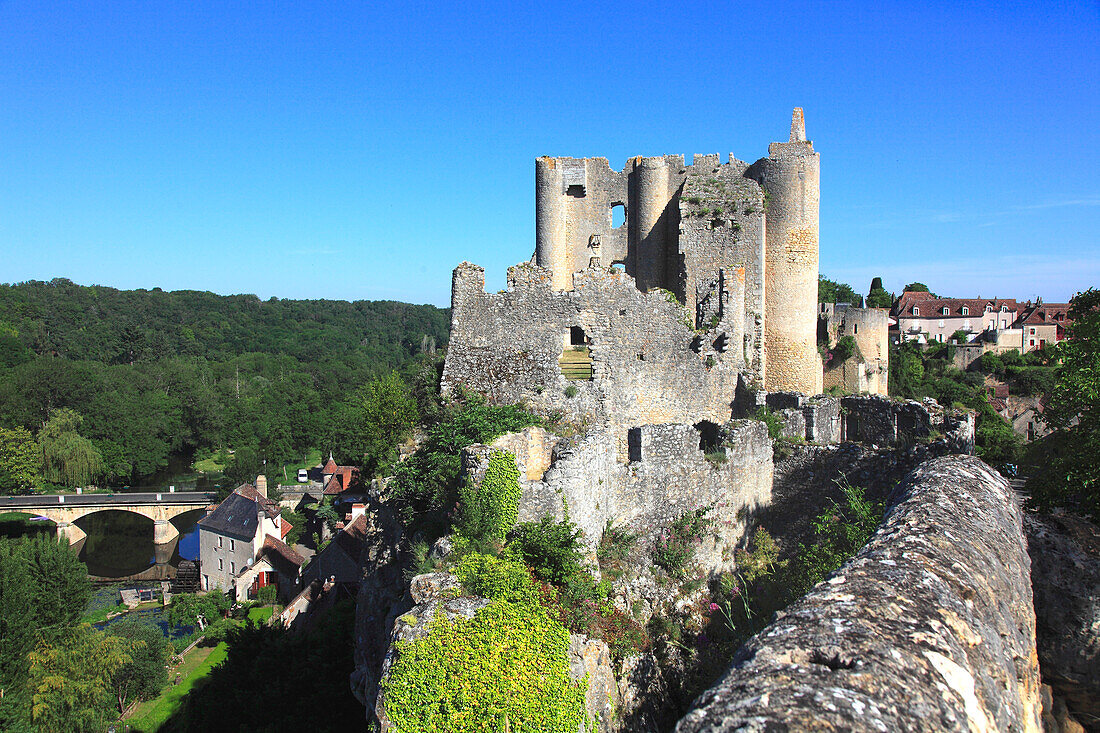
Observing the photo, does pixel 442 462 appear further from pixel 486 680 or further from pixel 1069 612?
pixel 1069 612

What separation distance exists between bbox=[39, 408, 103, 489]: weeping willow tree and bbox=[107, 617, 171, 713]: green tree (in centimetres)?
4581

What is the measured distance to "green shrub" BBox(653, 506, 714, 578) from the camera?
12.9 meters

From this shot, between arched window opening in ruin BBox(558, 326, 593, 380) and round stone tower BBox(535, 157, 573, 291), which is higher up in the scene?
round stone tower BBox(535, 157, 573, 291)

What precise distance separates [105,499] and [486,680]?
75855mm

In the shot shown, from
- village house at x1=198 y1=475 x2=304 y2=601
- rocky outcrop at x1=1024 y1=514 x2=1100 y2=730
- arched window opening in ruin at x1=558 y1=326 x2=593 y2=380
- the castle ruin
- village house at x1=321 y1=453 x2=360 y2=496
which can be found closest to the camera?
rocky outcrop at x1=1024 y1=514 x2=1100 y2=730

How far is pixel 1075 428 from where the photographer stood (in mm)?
8570

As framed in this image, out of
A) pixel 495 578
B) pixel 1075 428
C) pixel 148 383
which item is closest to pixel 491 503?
pixel 495 578

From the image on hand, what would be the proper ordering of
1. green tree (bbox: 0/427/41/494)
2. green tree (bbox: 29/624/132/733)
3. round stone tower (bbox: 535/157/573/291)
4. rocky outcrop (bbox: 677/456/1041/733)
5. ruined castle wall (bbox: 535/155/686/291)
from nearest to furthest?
rocky outcrop (bbox: 677/456/1041/733), ruined castle wall (bbox: 535/155/686/291), round stone tower (bbox: 535/157/573/291), green tree (bbox: 29/624/132/733), green tree (bbox: 0/427/41/494)

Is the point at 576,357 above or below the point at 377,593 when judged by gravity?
above

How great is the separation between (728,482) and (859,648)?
10592mm

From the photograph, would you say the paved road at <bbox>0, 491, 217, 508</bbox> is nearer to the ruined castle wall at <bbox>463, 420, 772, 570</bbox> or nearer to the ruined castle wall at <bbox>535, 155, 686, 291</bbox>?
the ruined castle wall at <bbox>535, 155, 686, 291</bbox>

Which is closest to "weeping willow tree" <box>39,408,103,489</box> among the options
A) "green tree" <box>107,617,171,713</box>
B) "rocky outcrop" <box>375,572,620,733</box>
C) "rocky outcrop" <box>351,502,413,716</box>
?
"green tree" <box>107,617,171,713</box>

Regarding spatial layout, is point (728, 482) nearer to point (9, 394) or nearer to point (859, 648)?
point (859, 648)

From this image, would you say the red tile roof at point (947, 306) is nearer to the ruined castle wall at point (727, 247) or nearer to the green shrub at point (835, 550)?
the ruined castle wall at point (727, 247)
